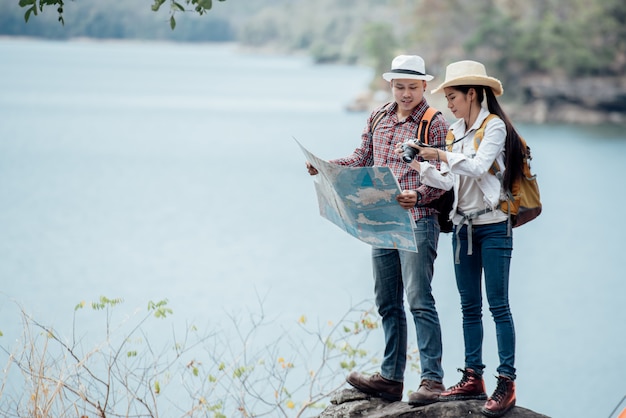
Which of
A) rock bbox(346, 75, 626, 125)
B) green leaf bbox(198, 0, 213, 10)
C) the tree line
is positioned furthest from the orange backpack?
rock bbox(346, 75, 626, 125)

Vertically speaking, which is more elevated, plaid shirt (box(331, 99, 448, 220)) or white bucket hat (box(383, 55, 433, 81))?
white bucket hat (box(383, 55, 433, 81))

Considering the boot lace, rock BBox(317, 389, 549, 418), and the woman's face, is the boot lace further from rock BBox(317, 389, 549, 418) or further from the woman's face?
the woman's face

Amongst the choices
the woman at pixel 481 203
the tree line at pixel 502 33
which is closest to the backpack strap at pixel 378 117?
the woman at pixel 481 203

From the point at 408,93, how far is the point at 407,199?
0.39m

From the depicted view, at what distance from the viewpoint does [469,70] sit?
329cm

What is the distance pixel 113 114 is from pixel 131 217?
20.4 metres

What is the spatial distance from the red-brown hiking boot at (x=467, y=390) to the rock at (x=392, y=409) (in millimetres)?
24

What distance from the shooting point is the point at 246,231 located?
20266mm

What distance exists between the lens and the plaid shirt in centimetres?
331

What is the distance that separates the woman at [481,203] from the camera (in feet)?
10.6

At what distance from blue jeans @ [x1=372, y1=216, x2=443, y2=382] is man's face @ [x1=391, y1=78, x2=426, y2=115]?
413mm

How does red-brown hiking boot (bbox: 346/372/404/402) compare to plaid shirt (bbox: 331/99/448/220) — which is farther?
red-brown hiking boot (bbox: 346/372/404/402)

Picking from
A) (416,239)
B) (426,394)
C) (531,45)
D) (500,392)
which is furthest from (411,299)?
(531,45)

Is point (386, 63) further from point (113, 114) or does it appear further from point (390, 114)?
point (390, 114)
